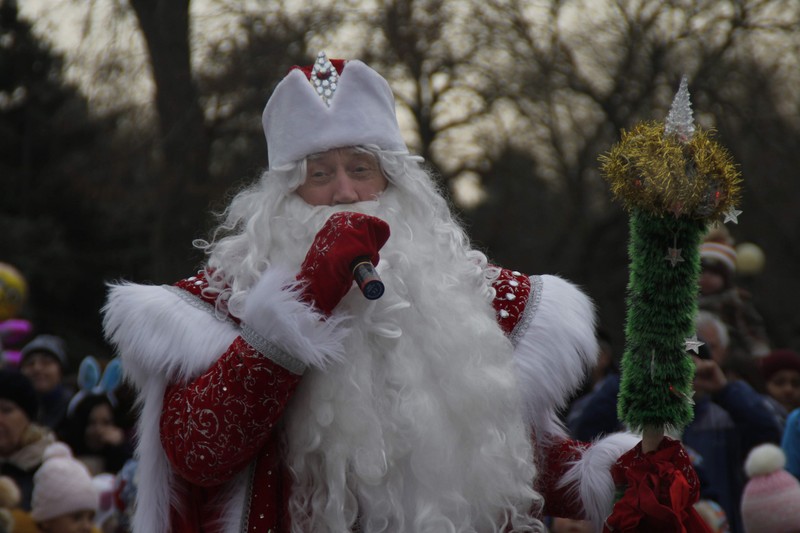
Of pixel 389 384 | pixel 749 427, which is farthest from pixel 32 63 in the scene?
pixel 389 384

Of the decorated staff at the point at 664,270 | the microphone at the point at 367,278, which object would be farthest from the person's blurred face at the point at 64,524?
the decorated staff at the point at 664,270

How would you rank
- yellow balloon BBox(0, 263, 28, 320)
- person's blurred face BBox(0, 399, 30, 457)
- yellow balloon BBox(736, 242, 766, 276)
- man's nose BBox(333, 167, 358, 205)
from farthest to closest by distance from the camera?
yellow balloon BBox(736, 242, 766, 276) < yellow balloon BBox(0, 263, 28, 320) < person's blurred face BBox(0, 399, 30, 457) < man's nose BBox(333, 167, 358, 205)

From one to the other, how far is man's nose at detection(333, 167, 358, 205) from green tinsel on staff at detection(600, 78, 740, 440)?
0.65 meters

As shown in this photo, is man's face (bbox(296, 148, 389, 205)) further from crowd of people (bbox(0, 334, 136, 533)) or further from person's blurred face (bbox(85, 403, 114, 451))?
person's blurred face (bbox(85, 403, 114, 451))

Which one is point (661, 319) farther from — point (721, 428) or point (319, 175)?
point (721, 428)

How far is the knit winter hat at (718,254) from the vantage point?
6.43m

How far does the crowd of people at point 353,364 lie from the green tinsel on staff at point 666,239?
4.8 inches

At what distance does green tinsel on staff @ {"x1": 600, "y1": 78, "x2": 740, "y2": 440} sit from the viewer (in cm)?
268

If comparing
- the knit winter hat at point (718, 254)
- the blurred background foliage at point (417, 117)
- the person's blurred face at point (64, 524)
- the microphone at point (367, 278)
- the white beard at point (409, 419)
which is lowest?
the blurred background foliage at point (417, 117)

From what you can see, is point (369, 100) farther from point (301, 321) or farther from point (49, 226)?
point (49, 226)

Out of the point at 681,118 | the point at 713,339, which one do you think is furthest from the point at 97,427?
the point at 681,118

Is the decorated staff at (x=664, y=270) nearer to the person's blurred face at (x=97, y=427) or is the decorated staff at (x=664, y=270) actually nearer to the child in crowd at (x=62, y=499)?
the child in crowd at (x=62, y=499)

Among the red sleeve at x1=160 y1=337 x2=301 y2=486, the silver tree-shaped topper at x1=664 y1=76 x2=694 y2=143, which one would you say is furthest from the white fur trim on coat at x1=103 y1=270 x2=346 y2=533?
the silver tree-shaped topper at x1=664 y1=76 x2=694 y2=143

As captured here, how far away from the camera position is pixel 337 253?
2656 mm
